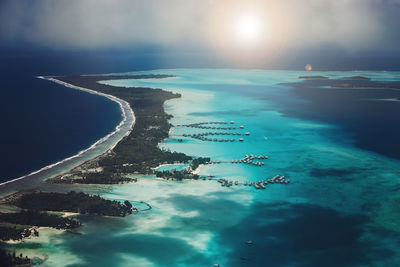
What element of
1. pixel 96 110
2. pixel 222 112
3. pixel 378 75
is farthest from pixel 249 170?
pixel 378 75

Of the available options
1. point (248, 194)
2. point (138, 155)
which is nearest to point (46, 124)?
point (138, 155)

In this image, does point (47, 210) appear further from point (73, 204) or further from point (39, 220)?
point (39, 220)

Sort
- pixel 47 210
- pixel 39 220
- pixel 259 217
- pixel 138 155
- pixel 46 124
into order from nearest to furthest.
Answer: pixel 39 220
pixel 259 217
pixel 47 210
pixel 138 155
pixel 46 124

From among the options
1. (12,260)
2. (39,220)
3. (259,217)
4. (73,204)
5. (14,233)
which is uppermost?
(73,204)

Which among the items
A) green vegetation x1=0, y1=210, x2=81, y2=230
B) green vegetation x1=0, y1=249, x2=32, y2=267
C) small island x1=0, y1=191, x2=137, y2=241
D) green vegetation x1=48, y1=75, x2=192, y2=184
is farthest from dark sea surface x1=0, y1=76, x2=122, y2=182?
green vegetation x1=0, y1=249, x2=32, y2=267

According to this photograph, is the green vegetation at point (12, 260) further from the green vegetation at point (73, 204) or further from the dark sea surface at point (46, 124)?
the dark sea surface at point (46, 124)

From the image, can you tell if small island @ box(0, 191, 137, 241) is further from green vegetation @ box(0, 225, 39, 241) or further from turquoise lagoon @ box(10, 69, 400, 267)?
turquoise lagoon @ box(10, 69, 400, 267)

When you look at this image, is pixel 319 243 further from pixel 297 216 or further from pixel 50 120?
pixel 50 120

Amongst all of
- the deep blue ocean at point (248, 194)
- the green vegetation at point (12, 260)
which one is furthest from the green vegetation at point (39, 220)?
the green vegetation at point (12, 260)
